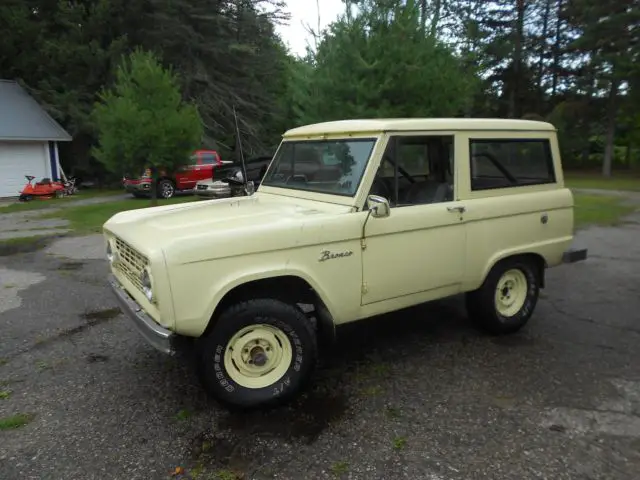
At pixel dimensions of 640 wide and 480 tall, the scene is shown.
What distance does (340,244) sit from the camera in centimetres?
363

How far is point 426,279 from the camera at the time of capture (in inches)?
163

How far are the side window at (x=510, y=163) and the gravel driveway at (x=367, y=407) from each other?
1484mm

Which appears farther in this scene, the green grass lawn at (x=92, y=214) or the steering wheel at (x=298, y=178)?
the green grass lawn at (x=92, y=214)

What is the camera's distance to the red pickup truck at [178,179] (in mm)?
18516

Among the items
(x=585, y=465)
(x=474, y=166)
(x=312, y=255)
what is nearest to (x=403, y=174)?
(x=474, y=166)

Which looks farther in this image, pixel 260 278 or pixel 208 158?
pixel 208 158

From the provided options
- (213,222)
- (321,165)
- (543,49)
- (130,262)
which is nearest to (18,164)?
(130,262)

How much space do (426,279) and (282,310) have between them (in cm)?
133

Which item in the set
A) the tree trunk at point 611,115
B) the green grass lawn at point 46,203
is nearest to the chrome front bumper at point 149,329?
the green grass lawn at point 46,203

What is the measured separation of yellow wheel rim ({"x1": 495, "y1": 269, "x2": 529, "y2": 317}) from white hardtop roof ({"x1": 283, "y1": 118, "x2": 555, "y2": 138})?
139 cm

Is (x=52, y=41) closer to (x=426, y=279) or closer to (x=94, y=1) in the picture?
(x=94, y=1)

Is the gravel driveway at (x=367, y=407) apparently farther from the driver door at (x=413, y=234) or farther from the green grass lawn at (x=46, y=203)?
the green grass lawn at (x=46, y=203)

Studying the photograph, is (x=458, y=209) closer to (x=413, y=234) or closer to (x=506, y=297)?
(x=413, y=234)

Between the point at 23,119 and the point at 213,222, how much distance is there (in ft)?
73.5
